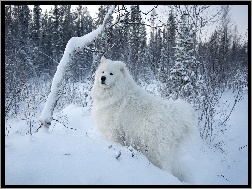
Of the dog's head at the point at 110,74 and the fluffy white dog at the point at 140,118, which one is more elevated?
the dog's head at the point at 110,74

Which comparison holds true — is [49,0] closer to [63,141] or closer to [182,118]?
[63,141]

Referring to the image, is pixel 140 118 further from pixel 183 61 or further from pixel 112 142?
pixel 183 61

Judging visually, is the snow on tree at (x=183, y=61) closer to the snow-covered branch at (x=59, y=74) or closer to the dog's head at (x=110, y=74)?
the dog's head at (x=110, y=74)

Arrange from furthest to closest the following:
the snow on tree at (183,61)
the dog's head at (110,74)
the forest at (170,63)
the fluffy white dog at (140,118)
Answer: the snow on tree at (183,61)
the forest at (170,63)
the dog's head at (110,74)
the fluffy white dog at (140,118)

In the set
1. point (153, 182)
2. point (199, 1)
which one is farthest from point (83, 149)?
point (199, 1)

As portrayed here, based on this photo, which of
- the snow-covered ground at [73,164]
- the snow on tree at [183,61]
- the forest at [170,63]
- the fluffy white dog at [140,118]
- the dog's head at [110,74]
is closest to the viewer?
the snow-covered ground at [73,164]

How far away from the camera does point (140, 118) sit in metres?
4.48

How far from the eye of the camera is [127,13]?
15.2 ft

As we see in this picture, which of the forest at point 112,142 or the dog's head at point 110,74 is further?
the dog's head at point 110,74

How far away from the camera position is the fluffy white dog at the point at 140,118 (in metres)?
4.29

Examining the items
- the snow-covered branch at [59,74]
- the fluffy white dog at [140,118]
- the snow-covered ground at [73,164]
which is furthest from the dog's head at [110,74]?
the snow-covered ground at [73,164]

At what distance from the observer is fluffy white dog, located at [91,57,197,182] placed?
14.1ft

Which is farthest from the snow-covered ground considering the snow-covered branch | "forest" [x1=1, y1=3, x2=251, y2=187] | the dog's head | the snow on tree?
the snow on tree

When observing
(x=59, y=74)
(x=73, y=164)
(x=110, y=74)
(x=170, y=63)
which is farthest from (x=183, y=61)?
(x=73, y=164)
